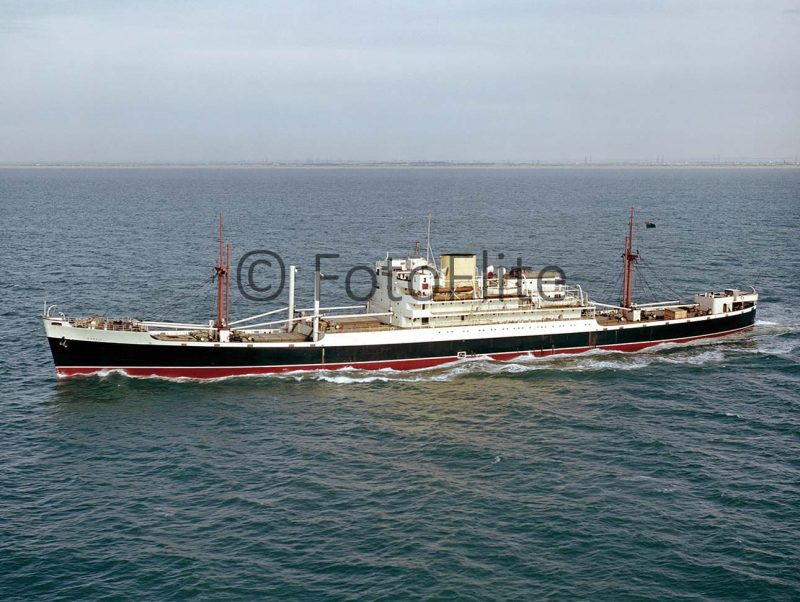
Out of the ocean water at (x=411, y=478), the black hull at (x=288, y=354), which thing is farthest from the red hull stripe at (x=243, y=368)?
the ocean water at (x=411, y=478)

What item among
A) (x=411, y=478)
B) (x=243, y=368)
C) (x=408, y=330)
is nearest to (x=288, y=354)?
(x=243, y=368)

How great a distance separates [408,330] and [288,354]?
9140mm

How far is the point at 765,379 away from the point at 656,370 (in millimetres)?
7412

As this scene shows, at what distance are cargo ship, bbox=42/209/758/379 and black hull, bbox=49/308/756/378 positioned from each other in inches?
2.9

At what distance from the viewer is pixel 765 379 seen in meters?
56.4

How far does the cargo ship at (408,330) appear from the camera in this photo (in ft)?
184

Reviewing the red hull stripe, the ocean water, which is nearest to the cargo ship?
the red hull stripe

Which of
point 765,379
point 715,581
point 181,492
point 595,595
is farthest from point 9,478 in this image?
point 765,379

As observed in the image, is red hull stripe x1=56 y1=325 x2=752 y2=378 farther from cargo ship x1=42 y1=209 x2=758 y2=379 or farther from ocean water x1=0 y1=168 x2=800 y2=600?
ocean water x1=0 y1=168 x2=800 y2=600

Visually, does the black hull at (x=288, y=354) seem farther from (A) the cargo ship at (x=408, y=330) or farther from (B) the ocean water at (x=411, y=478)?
(B) the ocean water at (x=411, y=478)

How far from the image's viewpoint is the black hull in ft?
184

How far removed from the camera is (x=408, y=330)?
197 feet

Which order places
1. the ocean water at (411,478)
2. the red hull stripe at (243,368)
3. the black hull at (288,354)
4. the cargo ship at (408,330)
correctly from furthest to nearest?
the red hull stripe at (243,368) < the cargo ship at (408,330) < the black hull at (288,354) < the ocean water at (411,478)

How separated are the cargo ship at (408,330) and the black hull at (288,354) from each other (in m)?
0.07
